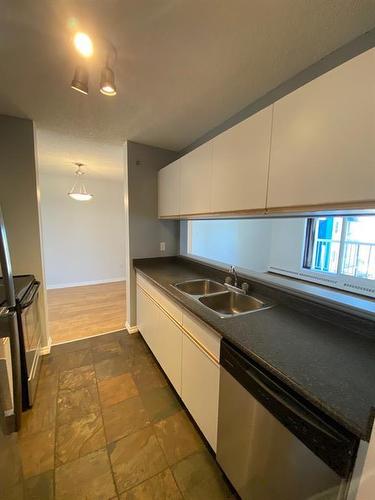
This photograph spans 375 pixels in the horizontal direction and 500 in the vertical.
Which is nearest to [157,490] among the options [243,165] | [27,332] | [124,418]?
[124,418]

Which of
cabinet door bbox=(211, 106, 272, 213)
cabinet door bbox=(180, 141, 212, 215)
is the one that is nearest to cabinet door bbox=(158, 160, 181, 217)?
cabinet door bbox=(180, 141, 212, 215)

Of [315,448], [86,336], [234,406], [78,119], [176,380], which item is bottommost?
[86,336]

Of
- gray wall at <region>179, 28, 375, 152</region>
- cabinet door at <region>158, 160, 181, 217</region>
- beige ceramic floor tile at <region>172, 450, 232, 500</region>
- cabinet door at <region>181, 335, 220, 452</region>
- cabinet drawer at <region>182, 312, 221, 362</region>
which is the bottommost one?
beige ceramic floor tile at <region>172, 450, 232, 500</region>

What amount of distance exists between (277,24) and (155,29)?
60 cm

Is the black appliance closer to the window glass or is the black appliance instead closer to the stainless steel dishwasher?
the stainless steel dishwasher

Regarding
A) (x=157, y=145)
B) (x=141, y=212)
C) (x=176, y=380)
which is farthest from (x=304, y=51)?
(x=176, y=380)

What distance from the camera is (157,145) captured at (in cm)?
263

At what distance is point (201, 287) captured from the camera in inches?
83.0

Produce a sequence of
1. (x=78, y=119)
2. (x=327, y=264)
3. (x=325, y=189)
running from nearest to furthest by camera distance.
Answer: (x=325, y=189) < (x=78, y=119) < (x=327, y=264)

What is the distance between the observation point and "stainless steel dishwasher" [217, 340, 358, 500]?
0.66 metres

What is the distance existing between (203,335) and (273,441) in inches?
21.9

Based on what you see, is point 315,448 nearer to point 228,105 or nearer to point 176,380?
point 176,380

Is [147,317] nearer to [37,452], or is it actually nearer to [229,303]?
[229,303]

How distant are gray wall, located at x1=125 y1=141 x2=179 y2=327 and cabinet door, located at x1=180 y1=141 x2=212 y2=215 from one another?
0.71 metres
